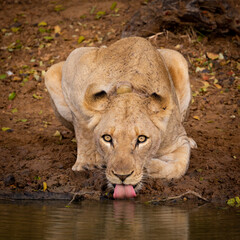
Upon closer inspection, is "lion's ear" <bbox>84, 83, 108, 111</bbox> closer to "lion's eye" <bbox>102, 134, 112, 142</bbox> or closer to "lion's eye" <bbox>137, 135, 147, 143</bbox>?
"lion's eye" <bbox>102, 134, 112, 142</bbox>

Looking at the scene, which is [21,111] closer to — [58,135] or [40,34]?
[58,135]

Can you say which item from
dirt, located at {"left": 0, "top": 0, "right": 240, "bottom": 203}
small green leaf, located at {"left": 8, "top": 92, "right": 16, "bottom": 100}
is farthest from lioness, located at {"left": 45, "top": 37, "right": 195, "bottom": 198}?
small green leaf, located at {"left": 8, "top": 92, "right": 16, "bottom": 100}

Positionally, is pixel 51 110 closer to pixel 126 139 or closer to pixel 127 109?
pixel 127 109

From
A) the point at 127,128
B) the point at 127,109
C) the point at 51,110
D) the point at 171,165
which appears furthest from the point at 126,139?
the point at 51,110

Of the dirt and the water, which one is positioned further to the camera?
the dirt

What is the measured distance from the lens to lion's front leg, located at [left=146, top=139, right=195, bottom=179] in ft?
26.6

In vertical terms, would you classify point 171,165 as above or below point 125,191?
above

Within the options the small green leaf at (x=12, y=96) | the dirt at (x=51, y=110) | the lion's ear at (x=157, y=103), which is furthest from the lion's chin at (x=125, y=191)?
the small green leaf at (x=12, y=96)

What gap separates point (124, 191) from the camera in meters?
7.34

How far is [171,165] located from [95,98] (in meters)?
1.55

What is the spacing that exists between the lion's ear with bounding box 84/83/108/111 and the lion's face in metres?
→ 0.15

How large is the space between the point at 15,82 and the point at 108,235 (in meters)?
8.47

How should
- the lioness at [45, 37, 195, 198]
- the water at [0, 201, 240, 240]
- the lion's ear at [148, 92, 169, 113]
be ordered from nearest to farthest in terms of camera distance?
1. the water at [0, 201, 240, 240]
2. the lioness at [45, 37, 195, 198]
3. the lion's ear at [148, 92, 169, 113]

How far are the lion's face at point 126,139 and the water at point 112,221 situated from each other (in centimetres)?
45
